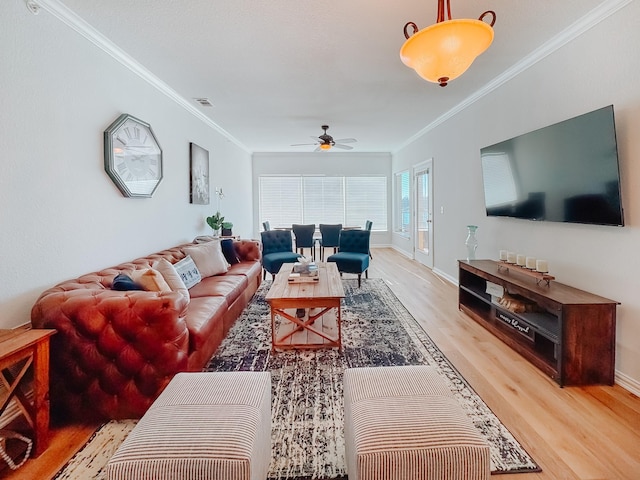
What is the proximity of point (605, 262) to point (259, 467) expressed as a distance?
276 cm

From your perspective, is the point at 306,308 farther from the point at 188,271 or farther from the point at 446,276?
the point at 446,276

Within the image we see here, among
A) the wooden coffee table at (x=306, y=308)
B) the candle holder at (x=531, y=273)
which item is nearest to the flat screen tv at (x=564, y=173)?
the candle holder at (x=531, y=273)

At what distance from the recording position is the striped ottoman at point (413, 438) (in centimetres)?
113

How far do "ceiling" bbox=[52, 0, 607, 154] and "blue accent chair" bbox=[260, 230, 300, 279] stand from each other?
80.0 inches

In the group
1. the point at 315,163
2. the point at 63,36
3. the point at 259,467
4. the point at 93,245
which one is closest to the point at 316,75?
the point at 63,36

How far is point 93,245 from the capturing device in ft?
8.96

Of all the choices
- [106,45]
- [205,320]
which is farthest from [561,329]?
[106,45]

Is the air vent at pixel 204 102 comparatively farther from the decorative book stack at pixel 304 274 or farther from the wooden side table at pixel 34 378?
the wooden side table at pixel 34 378

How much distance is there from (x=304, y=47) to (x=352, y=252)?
3.36 metres

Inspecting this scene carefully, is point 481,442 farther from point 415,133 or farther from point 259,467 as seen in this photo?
point 415,133

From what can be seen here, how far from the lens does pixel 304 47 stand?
2.98 m

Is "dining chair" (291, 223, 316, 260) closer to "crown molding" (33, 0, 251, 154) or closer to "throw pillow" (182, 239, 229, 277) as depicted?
"throw pillow" (182, 239, 229, 277)

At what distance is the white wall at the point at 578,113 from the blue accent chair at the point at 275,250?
2.91 meters

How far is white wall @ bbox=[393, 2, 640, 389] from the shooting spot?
2254 millimetres
